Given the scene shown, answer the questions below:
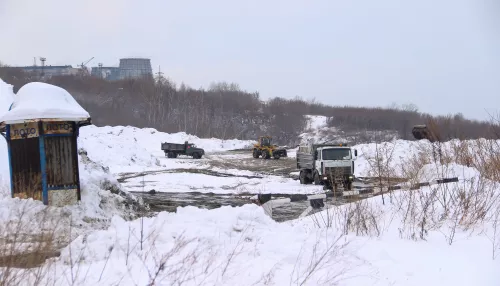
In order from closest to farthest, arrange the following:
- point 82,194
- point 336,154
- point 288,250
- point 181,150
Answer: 1. point 288,250
2. point 82,194
3. point 336,154
4. point 181,150

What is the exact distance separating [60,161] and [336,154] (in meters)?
13.1

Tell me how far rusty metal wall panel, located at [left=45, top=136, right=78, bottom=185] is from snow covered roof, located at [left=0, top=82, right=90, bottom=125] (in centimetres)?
64

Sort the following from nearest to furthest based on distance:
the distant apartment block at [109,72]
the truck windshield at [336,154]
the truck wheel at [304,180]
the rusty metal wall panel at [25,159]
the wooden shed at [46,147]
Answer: the wooden shed at [46,147] < the rusty metal wall panel at [25,159] < the truck windshield at [336,154] < the truck wheel at [304,180] < the distant apartment block at [109,72]

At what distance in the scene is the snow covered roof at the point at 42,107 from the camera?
404 inches

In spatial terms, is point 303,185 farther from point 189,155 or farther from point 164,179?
point 189,155

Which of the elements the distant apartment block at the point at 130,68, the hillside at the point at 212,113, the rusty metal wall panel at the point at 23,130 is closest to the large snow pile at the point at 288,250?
the rusty metal wall panel at the point at 23,130

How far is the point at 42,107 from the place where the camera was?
10391mm

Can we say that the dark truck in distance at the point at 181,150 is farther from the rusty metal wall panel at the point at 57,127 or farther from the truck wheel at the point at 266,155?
the rusty metal wall panel at the point at 57,127

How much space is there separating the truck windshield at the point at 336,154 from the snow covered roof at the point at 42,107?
12502mm

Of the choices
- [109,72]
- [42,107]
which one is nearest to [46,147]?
[42,107]

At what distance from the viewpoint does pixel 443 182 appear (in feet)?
30.3

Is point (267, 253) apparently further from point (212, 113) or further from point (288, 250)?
point (212, 113)

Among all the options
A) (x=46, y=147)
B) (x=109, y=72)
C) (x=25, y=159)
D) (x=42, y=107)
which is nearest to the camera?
(x=42, y=107)

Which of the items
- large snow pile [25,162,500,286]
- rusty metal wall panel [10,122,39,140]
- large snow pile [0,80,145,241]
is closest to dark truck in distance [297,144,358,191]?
large snow pile [0,80,145,241]
